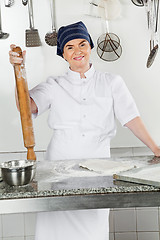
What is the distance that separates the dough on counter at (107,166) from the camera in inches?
60.4

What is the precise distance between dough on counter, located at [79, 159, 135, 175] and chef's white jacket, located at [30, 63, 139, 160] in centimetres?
46

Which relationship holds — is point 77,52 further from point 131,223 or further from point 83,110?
point 131,223

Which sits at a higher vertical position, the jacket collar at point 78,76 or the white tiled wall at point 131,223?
the jacket collar at point 78,76

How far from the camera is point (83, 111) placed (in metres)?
2.21

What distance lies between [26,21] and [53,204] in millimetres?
1839

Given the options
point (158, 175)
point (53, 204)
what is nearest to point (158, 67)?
point (158, 175)

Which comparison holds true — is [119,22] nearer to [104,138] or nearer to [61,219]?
[104,138]

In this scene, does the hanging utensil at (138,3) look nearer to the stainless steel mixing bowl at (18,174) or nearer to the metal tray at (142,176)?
the metal tray at (142,176)

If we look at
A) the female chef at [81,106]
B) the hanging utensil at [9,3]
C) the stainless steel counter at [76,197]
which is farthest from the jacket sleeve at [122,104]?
the hanging utensil at [9,3]

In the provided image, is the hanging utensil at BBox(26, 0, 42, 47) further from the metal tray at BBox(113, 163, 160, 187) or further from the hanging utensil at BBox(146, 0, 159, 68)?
the metal tray at BBox(113, 163, 160, 187)

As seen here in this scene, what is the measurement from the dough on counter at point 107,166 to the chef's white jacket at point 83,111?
0.46 metres

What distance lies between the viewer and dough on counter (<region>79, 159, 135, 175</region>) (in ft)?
5.04

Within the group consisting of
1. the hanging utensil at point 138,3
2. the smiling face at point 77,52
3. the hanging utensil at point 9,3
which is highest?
the hanging utensil at point 9,3

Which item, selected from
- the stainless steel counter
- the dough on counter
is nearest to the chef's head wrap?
the dough on counter
